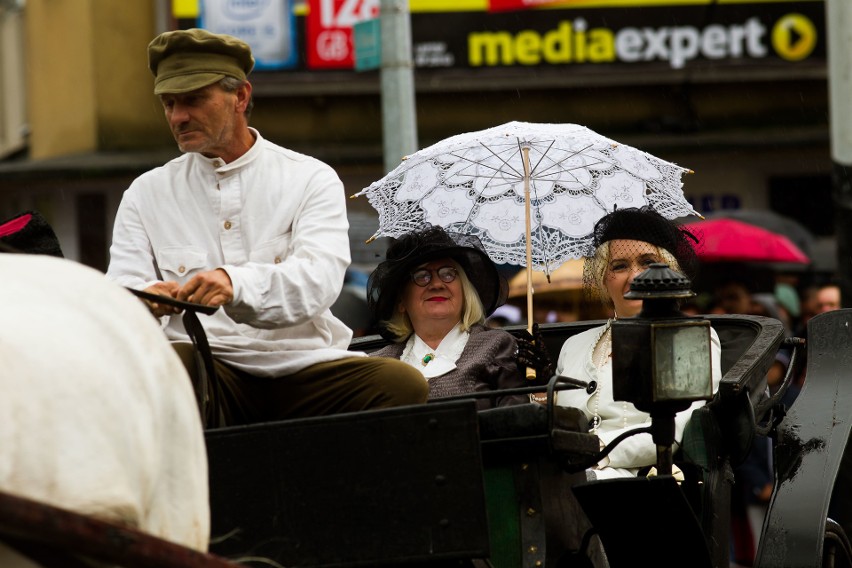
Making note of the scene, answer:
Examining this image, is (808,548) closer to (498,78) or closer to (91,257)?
(498,78)

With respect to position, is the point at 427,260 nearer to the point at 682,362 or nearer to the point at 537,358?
the point at 537,358

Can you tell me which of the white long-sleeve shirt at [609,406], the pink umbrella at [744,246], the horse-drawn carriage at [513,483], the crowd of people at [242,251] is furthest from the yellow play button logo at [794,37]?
the crowd of people at [242,251]

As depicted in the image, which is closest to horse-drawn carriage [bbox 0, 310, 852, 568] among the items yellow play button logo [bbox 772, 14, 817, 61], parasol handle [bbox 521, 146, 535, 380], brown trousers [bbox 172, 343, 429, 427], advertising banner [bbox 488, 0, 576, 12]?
brown trousers [bbox 172, 343, 429, 427]

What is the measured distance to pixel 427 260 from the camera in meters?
5.70

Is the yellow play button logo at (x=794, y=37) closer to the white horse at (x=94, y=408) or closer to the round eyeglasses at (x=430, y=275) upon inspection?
the round eyeglasses at (x=430, y=275)

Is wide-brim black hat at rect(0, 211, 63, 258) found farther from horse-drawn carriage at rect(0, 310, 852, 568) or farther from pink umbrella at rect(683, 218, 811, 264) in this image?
pink umbrella at rect(683, 218, 811, 264)

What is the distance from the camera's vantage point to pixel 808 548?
4.43 m

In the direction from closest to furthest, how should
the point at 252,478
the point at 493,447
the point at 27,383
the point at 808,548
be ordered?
the point at 27,383 < the point at 252,478 < the point at 493,447 < the point at 808,548

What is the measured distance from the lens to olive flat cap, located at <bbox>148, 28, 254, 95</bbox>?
399 centimetres

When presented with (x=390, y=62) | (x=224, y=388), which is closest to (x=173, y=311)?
(x=224, y=388)

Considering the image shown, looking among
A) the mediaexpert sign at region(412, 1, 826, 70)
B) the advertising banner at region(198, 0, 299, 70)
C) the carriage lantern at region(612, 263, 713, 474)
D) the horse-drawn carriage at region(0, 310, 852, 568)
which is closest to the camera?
the horse-drawn carriage at region(0, 310, 852, 568)

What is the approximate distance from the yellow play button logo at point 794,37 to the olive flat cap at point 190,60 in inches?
503

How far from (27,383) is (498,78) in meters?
13.7

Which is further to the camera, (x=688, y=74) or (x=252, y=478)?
(x=688, y=74)
